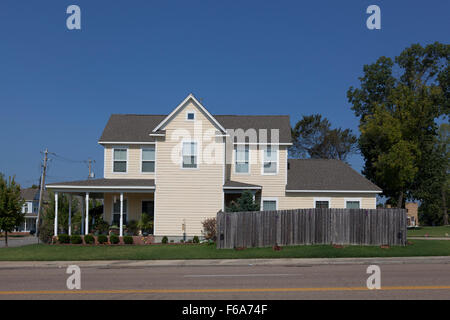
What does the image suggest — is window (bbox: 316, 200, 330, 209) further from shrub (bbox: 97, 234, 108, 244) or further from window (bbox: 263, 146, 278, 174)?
shrub (bbox: 97, 234, 108, 244)

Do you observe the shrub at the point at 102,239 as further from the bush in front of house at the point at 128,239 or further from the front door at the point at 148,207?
the front door at the point at 148,207

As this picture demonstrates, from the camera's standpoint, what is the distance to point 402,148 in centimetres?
4059

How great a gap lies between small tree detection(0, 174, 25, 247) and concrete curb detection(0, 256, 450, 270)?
8663 millimetres

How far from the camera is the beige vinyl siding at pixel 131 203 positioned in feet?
104

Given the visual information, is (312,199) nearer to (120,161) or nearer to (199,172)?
(199,172)

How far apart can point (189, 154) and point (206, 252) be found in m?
7.99

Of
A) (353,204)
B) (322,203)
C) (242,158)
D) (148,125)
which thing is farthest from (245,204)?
(148,125)

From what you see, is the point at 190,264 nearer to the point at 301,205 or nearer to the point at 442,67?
the point at 301,205

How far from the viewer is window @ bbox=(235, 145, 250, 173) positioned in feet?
104

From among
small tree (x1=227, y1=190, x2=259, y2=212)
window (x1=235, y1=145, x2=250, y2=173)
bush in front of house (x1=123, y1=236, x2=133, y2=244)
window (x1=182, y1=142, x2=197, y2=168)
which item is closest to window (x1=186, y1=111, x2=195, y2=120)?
window (x1=182, y1=142, x2=197, y2=168)

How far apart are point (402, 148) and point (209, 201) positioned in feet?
66.4

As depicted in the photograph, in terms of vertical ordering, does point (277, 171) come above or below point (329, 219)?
above

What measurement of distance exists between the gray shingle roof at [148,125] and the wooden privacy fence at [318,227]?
801cm
